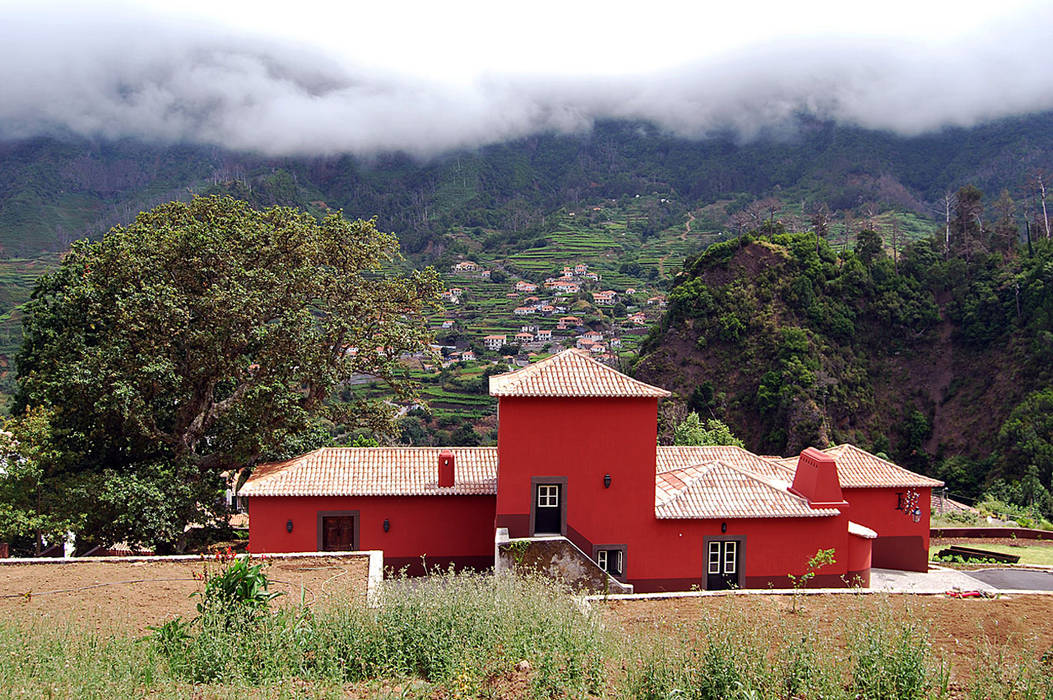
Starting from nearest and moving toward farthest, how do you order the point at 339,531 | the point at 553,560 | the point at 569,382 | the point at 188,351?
the point at 553,560
the point at 569,382
the point at 339,531
the point at 188,351

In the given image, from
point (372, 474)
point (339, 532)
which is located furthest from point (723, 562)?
point (339, 532)

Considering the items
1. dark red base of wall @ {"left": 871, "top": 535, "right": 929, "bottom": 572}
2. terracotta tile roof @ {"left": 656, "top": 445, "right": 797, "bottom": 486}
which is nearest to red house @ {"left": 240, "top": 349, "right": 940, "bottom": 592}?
terracotta tile roof @ {"left": 656, "top": 445, "right": 797, "bottom": 486}

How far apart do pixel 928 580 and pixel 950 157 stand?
497ft

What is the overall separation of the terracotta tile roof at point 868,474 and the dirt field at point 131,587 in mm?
10690

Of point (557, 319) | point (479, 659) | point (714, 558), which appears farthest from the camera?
point (557, 319)

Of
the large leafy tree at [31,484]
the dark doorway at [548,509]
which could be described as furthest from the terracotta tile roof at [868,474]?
the large leafy tree at [31,484]

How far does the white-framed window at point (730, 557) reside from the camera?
13.6 m

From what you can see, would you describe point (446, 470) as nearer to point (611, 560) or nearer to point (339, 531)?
point (339, 531)

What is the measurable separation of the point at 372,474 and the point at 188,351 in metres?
5.10

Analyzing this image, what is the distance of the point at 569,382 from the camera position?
1330 centimetres

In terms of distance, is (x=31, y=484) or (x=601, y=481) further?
(x=31, y=484)

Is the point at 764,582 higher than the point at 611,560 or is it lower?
lower

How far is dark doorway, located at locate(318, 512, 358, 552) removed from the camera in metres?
14.5

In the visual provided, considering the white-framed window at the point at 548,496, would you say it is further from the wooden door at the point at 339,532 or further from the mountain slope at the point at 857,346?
the mountain slope at the point at 857,346
